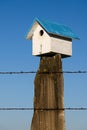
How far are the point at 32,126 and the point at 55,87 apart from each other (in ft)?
2.93

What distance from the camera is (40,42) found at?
9703 millimetres

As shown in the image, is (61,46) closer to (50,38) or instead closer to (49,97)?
(50,38)

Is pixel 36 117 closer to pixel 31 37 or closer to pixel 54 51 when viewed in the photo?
pixel 54 51

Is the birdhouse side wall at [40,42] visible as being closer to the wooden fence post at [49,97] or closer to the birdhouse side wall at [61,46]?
the birdhouse side wall at [61,46]

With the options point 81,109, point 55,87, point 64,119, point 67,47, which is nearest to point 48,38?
point 67,47

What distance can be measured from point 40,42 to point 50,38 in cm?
32

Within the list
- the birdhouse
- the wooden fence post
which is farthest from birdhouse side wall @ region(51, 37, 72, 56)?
the wooden fence post

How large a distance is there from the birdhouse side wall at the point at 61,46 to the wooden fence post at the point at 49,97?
0.84m

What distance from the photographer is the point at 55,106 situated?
7.99m

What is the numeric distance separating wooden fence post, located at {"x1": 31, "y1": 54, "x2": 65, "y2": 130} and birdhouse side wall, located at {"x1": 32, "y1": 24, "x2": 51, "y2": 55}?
0.87m

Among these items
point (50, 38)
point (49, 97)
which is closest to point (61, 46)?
point (50, 38)

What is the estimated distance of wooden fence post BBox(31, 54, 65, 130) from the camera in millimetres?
7797

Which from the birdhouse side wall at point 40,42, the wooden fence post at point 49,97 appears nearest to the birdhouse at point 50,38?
the birdhouse side wall at point 40,42

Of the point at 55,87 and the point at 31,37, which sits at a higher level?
the point at 31,37
